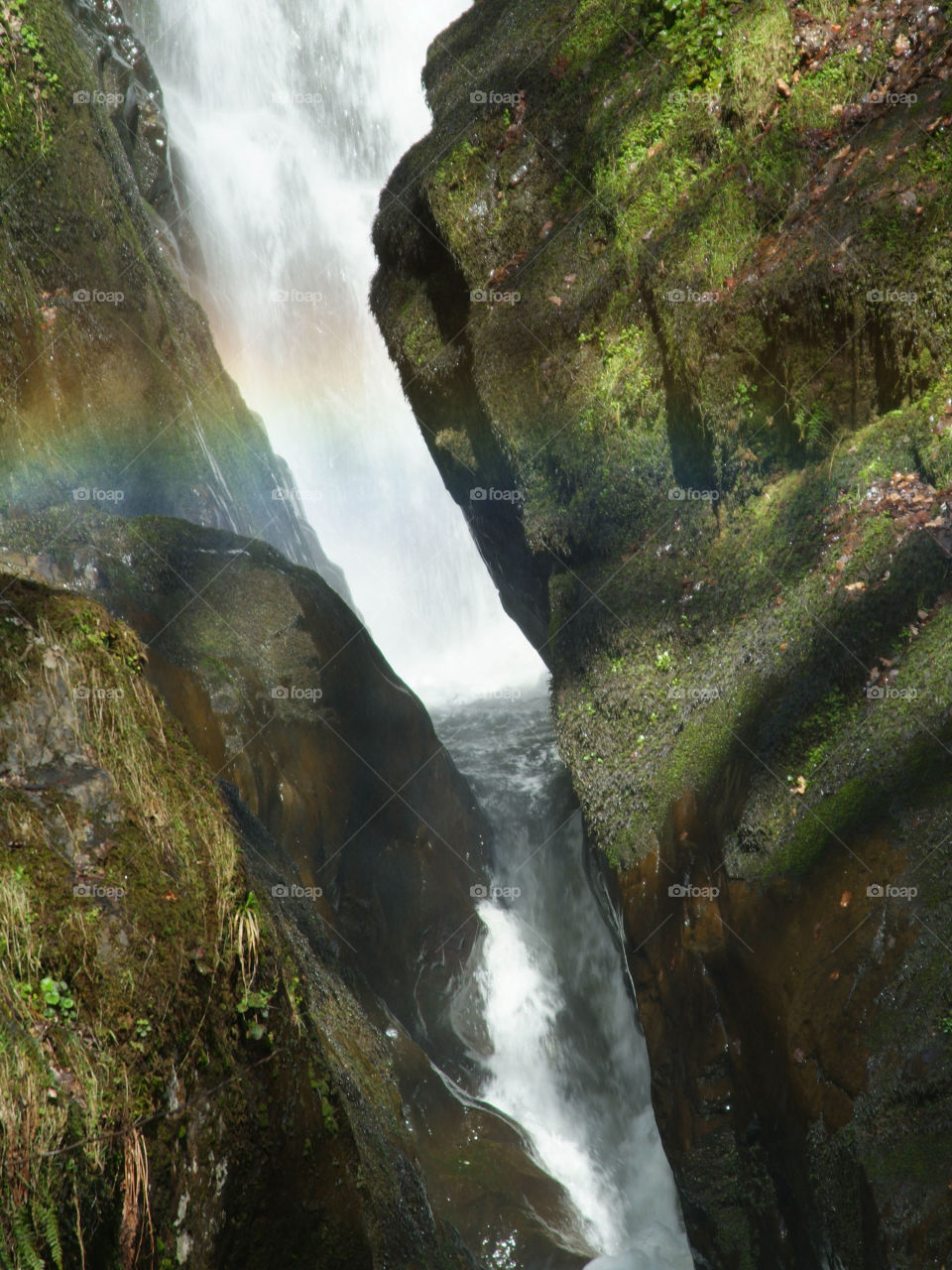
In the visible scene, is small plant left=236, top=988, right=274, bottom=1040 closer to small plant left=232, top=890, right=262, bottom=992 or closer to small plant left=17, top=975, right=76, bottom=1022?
small plant left=232, top=890, right=262, bottom=992

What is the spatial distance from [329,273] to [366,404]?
3653mm

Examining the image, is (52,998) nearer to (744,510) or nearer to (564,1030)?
(744,510)

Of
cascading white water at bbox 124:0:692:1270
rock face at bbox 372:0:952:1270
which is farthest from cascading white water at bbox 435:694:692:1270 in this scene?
→ rock face at bbox 372:0:952:1270

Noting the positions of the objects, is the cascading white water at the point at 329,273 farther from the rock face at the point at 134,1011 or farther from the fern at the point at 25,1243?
the fern at the point at 25,1243

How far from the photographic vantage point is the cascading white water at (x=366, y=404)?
36.3ft

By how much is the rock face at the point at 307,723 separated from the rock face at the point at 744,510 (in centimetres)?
272

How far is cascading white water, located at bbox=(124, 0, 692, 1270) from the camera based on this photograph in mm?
11062

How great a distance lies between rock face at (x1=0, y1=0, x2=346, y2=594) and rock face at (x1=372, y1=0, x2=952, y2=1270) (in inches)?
148

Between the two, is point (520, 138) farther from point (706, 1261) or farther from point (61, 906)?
point (706, 1261)

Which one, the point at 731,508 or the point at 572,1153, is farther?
the point at 572,1153

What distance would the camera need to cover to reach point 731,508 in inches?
273

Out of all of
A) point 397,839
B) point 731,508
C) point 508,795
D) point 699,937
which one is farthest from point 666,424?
point 508,795

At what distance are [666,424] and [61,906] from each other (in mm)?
6146

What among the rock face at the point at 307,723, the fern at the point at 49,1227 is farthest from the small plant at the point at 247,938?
the rock face at the point at 307,723
